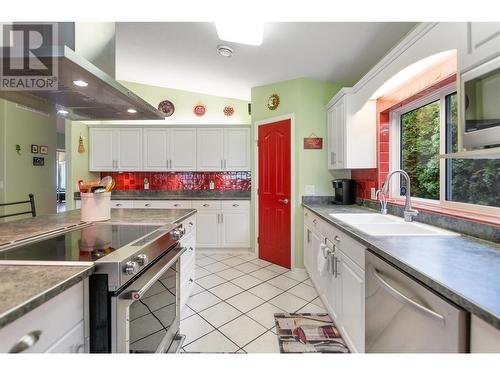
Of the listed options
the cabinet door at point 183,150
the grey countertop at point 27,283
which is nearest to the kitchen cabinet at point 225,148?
the cabinet door at point 183,150

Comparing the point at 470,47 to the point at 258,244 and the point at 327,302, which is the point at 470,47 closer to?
the point at 327,302

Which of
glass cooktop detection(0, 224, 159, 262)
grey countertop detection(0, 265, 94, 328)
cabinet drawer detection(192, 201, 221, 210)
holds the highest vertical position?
glass cooktop detection(0, 224, 159, 262)

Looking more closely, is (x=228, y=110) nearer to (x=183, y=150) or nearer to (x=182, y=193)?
(x=183, y=150)

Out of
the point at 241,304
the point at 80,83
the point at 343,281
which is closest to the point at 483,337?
the point at 343,281

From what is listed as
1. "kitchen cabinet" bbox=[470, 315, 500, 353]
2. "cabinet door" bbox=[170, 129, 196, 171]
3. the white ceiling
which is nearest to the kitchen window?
the white ceiling

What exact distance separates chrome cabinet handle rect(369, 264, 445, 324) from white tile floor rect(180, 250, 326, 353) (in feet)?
3.17

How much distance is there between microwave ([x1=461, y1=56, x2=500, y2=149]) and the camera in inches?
37.2

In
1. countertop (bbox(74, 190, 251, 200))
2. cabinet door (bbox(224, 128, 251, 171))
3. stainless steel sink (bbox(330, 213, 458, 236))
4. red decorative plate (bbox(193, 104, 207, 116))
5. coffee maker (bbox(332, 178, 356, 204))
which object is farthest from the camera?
red decorative plate (bbox(193, 104, 207, 116))

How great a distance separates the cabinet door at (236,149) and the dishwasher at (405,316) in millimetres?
3006

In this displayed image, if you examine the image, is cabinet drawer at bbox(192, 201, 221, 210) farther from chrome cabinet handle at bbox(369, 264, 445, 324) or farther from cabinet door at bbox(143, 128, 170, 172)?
chrome cabinet handle at bbox(369, 264, 445, 324)

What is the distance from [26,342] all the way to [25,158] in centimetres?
403

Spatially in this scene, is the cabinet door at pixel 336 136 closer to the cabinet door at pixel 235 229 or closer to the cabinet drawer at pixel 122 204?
the cabinet door at pixel 235 229

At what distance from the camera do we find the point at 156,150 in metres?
4.16

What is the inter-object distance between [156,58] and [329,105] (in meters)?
2.35
